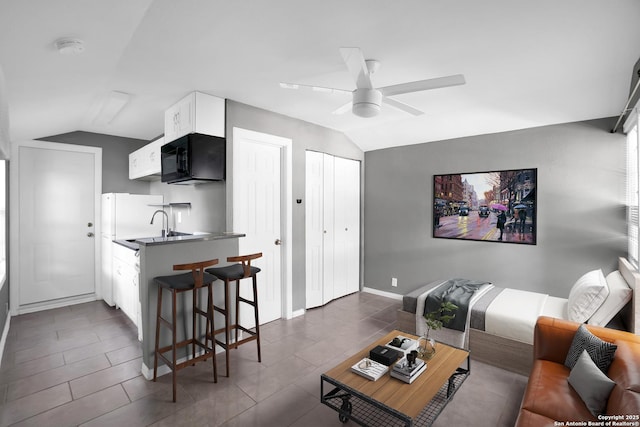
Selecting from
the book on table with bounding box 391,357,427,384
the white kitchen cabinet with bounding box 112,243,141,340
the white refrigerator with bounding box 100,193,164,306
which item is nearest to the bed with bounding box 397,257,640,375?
the book on table with bounding box 391,357,427,384

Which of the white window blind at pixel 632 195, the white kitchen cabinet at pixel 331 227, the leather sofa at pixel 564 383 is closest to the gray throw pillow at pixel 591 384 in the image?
the leather sofa at pixel 564 383

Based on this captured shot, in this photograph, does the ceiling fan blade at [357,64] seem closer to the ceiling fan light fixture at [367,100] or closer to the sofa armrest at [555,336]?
the ceiling fan light fixture at [367,100]

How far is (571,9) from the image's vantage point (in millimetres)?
1722

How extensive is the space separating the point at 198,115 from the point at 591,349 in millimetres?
3502

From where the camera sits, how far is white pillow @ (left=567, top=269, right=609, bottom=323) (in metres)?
2.44

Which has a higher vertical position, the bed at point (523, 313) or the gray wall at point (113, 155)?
the gray wall at point (113, 155)

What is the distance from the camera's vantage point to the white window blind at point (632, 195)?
2838 mm

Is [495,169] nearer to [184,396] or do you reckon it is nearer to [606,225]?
[606,225]

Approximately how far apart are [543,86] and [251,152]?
2.90 meters

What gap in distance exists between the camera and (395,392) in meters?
1.80

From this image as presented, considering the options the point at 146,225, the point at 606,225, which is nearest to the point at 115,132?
the point at 146,225

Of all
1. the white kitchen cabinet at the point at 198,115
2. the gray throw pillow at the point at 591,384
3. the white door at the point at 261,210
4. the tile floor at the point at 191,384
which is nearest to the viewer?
the gray throw pillow at the point at 591,384

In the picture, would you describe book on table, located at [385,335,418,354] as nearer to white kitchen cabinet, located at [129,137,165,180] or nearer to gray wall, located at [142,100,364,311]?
gray wall, located at [142,100,364,311]

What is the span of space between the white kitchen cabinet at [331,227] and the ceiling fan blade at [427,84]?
2.11m
